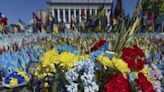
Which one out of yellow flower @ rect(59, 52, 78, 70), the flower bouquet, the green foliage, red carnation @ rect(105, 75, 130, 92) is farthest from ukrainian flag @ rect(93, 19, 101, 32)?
the green foliage

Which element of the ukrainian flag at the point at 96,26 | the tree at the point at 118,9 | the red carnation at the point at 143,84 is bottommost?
the red carnation at the point at 143,84

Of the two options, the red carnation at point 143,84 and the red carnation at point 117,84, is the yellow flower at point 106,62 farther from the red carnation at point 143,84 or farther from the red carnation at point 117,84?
the red carnation at point 143,84

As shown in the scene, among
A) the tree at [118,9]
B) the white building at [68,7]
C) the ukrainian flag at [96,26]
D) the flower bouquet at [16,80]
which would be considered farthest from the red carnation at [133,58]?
the white building at [68,7]

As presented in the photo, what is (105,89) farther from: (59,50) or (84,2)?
(84,2)

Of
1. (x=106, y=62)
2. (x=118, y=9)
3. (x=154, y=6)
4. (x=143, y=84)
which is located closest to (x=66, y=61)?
(x=106, y=62)

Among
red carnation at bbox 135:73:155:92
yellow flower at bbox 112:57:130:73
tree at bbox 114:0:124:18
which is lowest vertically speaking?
red carnation at bbox 135:73:155:92

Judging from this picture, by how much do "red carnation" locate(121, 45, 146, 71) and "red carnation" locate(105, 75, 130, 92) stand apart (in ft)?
0.81

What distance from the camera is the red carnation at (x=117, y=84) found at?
2.15m

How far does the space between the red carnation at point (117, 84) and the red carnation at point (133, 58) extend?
0.25 meters

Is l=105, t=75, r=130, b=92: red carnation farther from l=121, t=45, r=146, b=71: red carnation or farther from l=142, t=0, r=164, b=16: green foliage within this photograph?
l=142, t=0, r=164, b=16: green foliage

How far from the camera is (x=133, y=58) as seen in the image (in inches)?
102

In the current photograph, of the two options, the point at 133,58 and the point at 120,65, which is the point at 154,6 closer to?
the point at 133,58

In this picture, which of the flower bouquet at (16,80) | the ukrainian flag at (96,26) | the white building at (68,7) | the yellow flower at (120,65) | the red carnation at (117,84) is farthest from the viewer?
the white building at (68,7)

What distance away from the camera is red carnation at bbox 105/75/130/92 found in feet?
7.05
